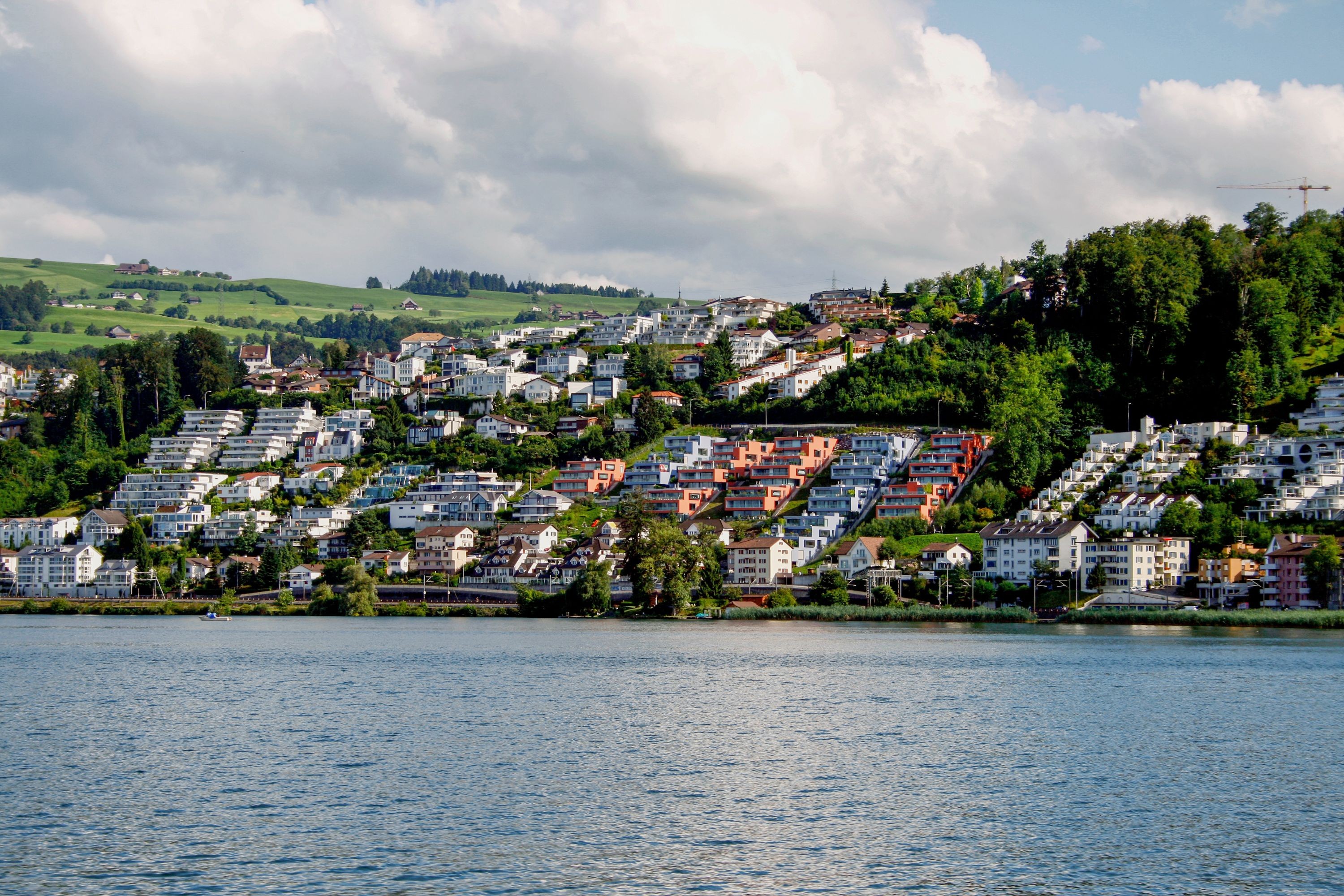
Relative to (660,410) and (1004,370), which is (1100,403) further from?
(660,410)

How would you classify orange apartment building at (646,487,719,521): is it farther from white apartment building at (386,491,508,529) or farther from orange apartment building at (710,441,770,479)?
white apartment building at (386,491,508,529)

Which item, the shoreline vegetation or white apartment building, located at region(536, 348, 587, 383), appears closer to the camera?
the shoreline vegetation

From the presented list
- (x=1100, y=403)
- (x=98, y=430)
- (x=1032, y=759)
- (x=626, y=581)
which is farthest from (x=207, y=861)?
(x=98, y=430)

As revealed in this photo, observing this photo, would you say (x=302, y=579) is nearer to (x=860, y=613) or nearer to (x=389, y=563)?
(x=389, y=563)

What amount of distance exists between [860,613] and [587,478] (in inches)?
1700

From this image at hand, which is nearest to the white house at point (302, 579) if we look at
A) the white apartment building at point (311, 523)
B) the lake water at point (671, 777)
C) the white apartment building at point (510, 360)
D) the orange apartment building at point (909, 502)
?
the white apartment building at point (311, 523)

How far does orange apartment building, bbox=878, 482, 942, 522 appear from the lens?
364 feet

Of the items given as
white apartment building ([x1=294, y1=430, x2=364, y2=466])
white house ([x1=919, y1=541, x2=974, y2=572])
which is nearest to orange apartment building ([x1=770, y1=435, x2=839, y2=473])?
white house ([x1=919, y1=541, x2=974, y2=572])

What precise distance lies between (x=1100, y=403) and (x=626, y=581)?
48.7 metres

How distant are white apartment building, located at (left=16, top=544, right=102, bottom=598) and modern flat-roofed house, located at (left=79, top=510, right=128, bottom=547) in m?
4.95

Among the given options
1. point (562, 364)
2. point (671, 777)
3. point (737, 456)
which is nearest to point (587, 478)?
point (737, 456)

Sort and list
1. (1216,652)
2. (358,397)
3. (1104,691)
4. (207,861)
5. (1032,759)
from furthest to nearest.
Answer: (358,397) → (1216,652) → (1104,691) → (1032,759) → (207,861)

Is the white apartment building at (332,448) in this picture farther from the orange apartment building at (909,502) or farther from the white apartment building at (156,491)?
the orange apartment building at (909,502)

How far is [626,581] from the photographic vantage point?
341 feet
